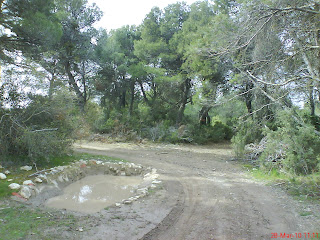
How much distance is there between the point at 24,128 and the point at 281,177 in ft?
24.8

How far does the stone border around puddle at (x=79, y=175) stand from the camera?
17.1ft

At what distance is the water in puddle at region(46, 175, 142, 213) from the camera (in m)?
Answer: 5.12

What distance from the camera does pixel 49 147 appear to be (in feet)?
21.8

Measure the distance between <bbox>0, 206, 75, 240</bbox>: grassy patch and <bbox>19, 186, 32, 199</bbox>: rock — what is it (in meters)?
0.65

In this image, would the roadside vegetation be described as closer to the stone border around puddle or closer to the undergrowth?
the undergrowth

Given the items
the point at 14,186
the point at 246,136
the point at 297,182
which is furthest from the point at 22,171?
the point at 246,136

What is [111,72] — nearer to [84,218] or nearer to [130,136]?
[130,136]

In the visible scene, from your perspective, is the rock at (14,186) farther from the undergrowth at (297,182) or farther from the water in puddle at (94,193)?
the undergrowth at (297,182)

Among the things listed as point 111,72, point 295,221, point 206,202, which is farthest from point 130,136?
point 295,221

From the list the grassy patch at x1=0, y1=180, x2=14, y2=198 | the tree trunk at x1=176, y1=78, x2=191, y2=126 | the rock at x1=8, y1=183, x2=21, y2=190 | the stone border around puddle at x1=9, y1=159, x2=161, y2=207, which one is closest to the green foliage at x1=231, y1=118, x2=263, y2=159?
the stone border around puddle at x1=9, y1=159, x2=161, y2=207

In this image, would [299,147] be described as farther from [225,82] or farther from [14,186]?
[225,82]

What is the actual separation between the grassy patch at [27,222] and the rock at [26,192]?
2.13 ft

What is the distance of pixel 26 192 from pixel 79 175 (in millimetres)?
2584

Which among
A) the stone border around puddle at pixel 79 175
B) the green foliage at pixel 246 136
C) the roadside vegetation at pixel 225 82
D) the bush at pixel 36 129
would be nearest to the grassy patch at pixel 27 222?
the stone border around puddle at pixel 79 175
